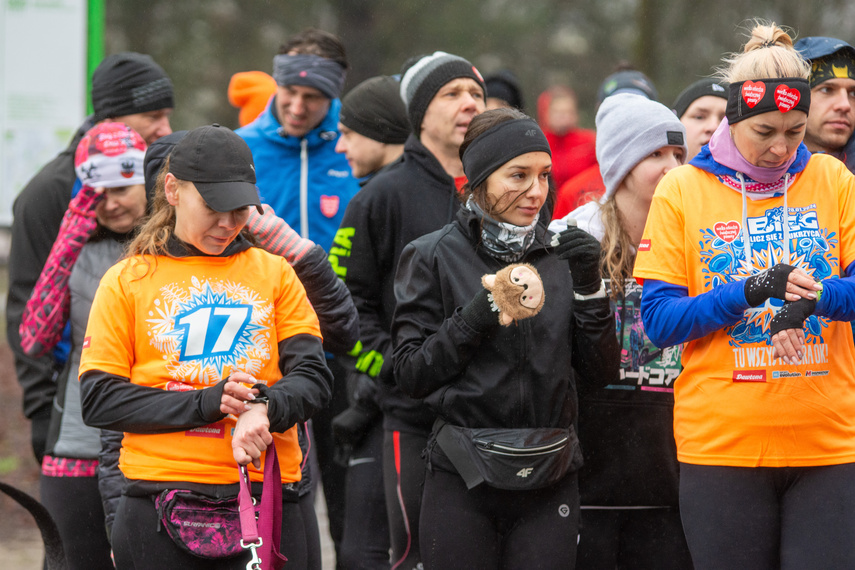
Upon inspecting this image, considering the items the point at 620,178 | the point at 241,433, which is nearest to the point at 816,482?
the point at 620,178

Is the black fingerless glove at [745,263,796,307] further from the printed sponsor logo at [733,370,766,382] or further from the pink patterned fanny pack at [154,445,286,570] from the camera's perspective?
the pink patterned fanny pack at [154,445,286,570]

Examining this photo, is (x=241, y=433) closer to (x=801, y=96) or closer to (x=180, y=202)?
(x=180, y=202)

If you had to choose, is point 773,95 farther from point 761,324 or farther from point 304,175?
point 304,175

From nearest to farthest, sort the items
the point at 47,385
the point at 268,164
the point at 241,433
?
the point at 241,433 < the point at 47,385 < the point at 268,164

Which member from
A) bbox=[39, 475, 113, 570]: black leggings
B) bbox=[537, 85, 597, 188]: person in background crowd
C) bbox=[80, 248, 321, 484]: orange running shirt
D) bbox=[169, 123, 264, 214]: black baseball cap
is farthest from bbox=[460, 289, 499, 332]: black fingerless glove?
bbox=[537, 85, 597, 188]: person in background crowd

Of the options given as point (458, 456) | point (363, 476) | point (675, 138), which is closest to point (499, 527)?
point (458, 456)

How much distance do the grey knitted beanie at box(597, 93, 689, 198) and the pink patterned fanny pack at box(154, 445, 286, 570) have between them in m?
1.89

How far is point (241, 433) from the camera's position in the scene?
3.13m

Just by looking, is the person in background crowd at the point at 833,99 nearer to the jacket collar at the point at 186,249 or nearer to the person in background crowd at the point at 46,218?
the jacket collar at the point at 186,249

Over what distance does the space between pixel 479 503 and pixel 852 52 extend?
2.54m

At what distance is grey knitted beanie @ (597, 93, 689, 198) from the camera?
4.09 m

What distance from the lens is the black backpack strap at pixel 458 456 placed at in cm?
338

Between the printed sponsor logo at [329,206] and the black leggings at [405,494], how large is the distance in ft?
5.35

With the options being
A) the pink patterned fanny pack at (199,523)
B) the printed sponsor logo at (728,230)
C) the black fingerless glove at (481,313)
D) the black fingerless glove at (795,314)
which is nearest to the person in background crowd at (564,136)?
the printed sponsor logo at (728,230)
